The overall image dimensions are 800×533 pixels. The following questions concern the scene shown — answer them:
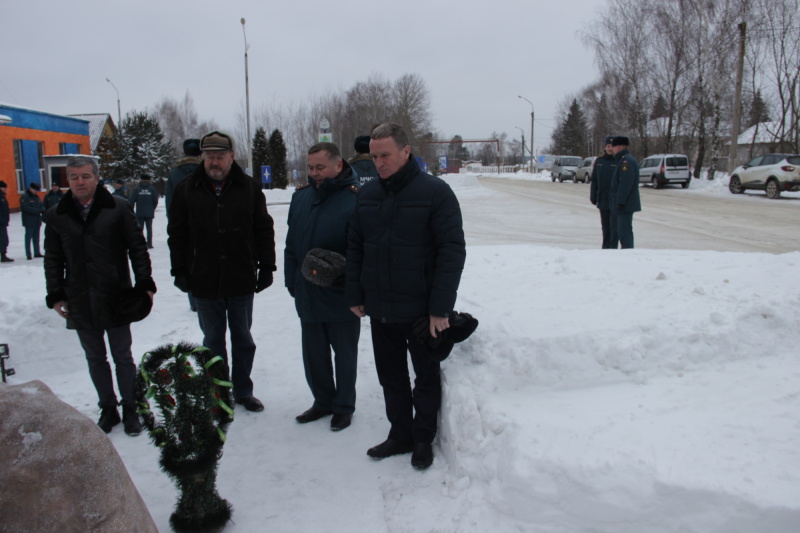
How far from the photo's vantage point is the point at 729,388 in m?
3.30

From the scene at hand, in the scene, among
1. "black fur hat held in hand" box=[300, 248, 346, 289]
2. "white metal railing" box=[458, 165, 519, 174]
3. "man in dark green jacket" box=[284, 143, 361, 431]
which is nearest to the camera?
"black fur hat held in hand" box=[300, 248, 346, 289]

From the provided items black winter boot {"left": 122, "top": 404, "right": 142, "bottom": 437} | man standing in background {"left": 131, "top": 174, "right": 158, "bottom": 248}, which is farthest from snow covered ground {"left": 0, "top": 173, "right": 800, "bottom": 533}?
man standing in background {"left": 131, "top": 174, "right": 158, "bottom": 248}

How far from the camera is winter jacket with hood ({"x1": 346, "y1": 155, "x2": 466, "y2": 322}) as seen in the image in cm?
307

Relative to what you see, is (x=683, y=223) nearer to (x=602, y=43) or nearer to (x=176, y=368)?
(x=176, y=368)

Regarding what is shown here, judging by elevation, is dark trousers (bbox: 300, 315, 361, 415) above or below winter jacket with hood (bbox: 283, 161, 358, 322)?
below

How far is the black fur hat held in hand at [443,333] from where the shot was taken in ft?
10.4

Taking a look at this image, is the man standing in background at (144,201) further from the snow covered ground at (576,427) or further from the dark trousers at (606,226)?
the dark trousers at (606,226)

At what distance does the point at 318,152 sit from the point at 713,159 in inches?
1237

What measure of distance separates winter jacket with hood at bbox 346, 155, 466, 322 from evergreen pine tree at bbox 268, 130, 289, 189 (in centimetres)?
3346

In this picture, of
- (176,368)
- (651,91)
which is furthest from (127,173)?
(176,368)

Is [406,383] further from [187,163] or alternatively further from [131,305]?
[187,163]

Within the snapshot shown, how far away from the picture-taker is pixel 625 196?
788 cm

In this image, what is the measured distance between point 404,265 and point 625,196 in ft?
18.8

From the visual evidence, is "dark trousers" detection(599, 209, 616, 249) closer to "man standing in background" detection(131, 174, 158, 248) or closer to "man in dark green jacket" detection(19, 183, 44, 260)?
"man standing in background" detection(131, 174, 158, 248)
